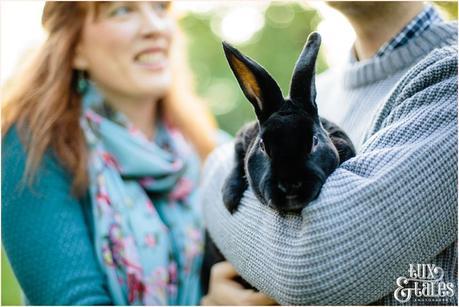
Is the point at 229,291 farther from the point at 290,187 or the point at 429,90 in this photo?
the point at 429,90

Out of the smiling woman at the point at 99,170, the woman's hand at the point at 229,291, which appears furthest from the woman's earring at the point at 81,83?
the woman's hand at the point at 229,291

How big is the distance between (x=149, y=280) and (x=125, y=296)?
3.4 inches

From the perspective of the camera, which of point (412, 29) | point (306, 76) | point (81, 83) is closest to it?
point (306, 76)

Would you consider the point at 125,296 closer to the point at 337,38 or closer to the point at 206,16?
the point at 337,38

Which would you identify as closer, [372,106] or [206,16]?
[372,106]

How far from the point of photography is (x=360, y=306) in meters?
1.22

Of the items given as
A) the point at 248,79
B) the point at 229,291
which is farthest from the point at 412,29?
the point at 229,291

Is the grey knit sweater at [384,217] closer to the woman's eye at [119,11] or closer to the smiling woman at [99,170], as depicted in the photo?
the smiling woman at [99,170]

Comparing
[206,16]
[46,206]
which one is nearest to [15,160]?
[46,206]

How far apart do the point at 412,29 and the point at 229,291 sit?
775 millimetres

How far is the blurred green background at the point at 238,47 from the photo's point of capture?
6562 millimetres

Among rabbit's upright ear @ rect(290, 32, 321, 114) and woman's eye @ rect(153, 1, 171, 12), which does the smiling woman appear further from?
rabbit's upright ear @ rect(290, 32, 321, 114)

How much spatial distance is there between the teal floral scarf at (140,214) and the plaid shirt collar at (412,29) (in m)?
0.86

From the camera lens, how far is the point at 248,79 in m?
1.32
